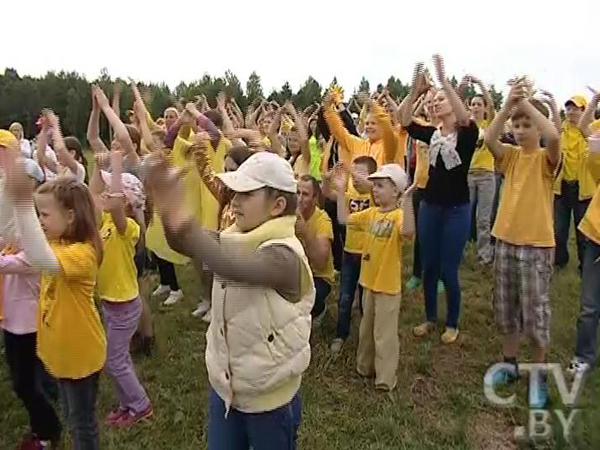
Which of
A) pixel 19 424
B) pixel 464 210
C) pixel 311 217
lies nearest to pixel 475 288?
pixel 464 210

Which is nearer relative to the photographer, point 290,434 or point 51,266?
point 290,434

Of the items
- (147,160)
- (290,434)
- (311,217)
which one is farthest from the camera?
(311,217)

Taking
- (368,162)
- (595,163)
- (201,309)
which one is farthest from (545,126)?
(201,309)

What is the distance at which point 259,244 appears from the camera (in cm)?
192

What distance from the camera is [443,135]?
4.56 metres

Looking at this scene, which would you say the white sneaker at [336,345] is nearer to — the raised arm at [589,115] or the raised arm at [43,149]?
the raised arm at [589,115]

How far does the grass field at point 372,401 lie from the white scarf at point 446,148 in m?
1.31

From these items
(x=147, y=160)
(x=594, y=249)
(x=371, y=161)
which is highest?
(x=147, y=160)

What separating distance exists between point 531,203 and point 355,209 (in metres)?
1.30

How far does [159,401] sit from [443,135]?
255 cm

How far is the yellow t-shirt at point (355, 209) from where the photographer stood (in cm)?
444

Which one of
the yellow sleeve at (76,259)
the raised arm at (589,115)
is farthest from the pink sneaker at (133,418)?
the raised arm at (589,115)

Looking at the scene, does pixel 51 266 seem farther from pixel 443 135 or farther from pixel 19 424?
pixel 443 135

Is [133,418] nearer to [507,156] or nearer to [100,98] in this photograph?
[100,98]
